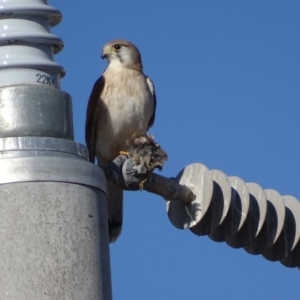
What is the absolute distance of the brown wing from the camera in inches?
216

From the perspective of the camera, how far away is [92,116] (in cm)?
546

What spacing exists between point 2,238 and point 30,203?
9cm

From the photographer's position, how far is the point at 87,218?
1903 mm

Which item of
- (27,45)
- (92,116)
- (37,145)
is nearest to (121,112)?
(92,116)

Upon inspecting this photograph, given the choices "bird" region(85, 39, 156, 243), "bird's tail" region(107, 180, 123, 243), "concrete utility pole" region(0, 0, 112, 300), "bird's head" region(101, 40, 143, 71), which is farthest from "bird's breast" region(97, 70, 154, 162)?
"concrete utility pole" region(0, 0, 112, 300)

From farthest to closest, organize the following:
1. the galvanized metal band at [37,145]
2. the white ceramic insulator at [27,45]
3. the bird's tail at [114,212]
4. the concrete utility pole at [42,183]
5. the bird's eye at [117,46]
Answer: the bird's eye at [117,46]
the bird's tail at [114,212]
the white ceramic insulator at [27,45]
the galvanized metal band at [37,145]
the concrete utility pole at [42,183]

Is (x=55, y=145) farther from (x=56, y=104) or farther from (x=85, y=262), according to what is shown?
(x=85, y=262)

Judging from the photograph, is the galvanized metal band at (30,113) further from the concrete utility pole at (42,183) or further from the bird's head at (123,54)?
the bird's head at (123,54)

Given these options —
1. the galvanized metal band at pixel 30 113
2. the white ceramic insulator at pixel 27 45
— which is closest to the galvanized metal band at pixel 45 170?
the galvanized metal band at pixel 30 113

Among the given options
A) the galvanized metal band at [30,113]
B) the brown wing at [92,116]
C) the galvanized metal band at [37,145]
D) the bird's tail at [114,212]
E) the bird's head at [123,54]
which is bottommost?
the bird's tail at [114,212]

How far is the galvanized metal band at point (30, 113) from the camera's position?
2012 millimetres

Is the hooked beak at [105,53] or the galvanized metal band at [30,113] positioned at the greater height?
the hooked beak at [105,53]

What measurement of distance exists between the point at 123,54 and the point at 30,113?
3984 millimetres

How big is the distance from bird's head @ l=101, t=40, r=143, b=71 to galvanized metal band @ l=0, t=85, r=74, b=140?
12.5ft
